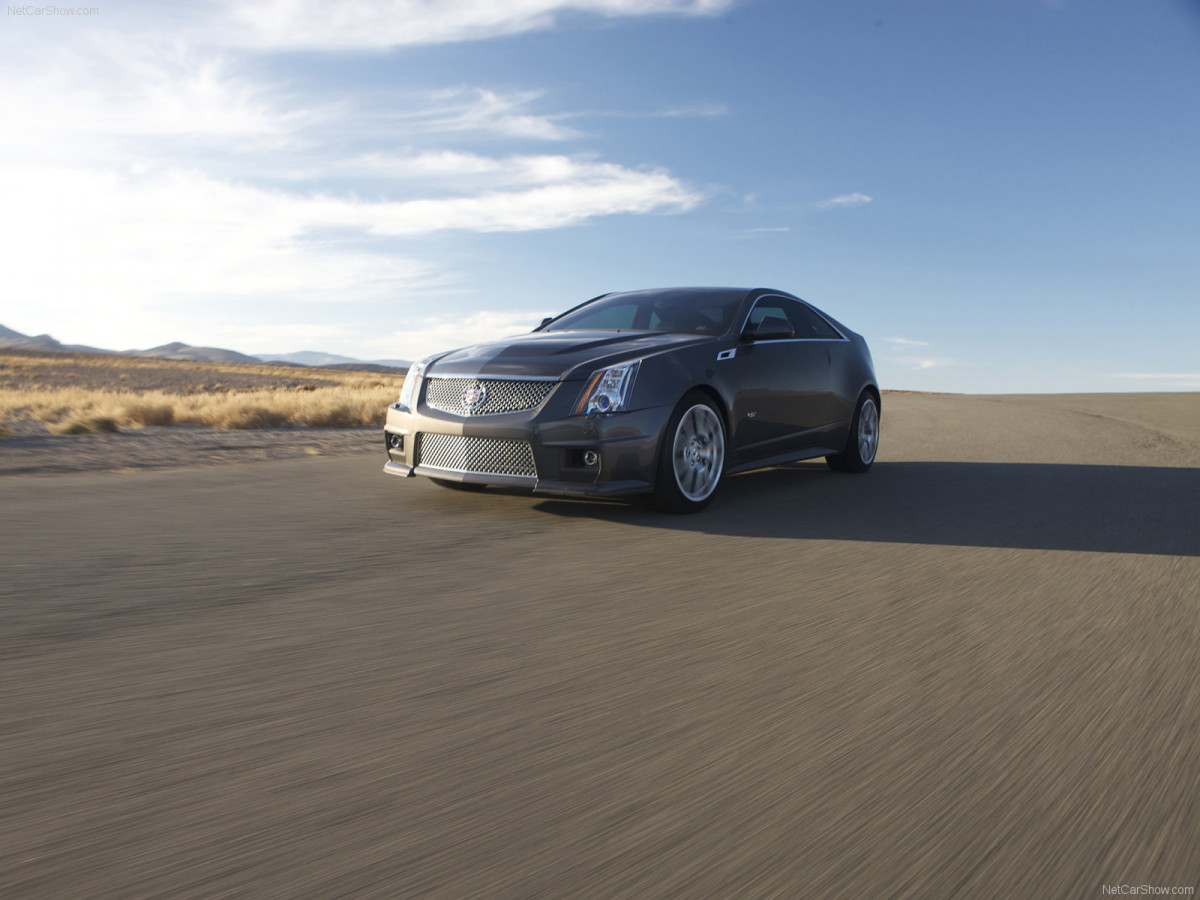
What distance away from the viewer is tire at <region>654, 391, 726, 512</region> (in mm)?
6090

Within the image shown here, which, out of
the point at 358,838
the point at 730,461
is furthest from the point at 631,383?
the point at 358,838

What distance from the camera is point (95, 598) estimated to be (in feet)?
12.7

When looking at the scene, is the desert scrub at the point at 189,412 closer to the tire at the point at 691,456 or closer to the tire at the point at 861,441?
the tire at the point at 861,441

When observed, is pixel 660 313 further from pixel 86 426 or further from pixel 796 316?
pixel 86 426

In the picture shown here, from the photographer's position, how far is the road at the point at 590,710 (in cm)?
194

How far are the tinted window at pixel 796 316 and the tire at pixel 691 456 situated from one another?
1252 mm

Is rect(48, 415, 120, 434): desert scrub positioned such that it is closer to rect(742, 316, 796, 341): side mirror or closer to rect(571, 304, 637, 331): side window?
rect(571, 304, 637, 331): side window

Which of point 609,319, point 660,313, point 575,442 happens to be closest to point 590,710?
point 575,442

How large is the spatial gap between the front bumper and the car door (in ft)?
3.33

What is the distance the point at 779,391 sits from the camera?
7371 millimetres

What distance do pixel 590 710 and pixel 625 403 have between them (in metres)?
3.37

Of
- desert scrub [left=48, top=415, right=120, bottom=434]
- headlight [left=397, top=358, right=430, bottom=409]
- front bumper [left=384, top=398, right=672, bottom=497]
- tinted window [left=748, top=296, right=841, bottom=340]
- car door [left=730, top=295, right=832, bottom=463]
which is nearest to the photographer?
front bumper [left=384, top=398, right=672, bottom=497]

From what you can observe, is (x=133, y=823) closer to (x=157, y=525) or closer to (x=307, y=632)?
(x=307, y=632)

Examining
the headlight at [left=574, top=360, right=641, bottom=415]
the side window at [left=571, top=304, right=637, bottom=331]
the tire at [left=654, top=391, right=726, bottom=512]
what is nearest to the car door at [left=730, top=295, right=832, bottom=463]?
the tire at [left=654, top=391, right=726, bottom=512]
